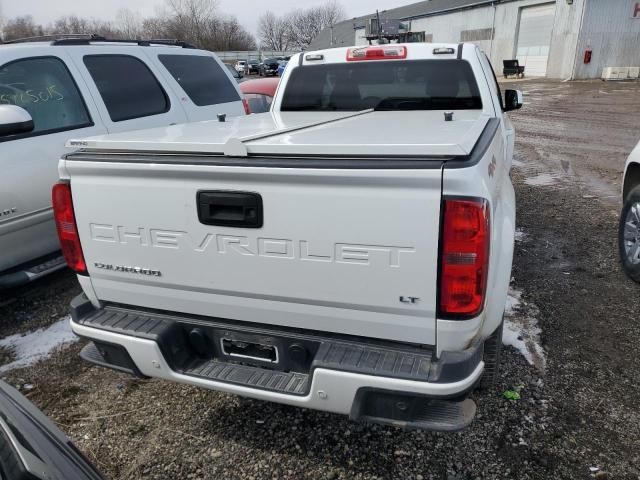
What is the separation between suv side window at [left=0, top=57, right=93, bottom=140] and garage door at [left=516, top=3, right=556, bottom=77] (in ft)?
110

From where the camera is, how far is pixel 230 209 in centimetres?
216

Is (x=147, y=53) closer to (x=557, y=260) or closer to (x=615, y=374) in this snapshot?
(x=557, y=260)

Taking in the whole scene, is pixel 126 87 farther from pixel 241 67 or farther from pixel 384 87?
pixel 241 67

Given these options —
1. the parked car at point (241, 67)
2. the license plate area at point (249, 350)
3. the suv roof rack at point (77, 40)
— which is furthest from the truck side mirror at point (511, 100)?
the parked car at point (241, 67)

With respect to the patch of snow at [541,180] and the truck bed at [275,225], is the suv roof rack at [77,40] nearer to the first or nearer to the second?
the truck bed at [275,225]

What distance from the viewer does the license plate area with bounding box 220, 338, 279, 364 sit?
233 cm

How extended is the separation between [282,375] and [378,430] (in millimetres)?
835

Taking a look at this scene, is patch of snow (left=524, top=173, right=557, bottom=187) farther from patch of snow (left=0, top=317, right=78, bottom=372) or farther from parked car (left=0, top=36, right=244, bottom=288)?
patch of snow (left=0, top=317, right=78, bottom=372)

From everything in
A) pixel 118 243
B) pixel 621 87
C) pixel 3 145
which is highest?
pixel 3 145

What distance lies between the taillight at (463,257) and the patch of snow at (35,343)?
2.97 m

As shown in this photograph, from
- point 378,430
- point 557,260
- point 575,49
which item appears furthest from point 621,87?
point 378,430

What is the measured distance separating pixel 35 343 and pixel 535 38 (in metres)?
37.0

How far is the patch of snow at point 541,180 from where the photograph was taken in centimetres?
800

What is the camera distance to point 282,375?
2.32 metres
